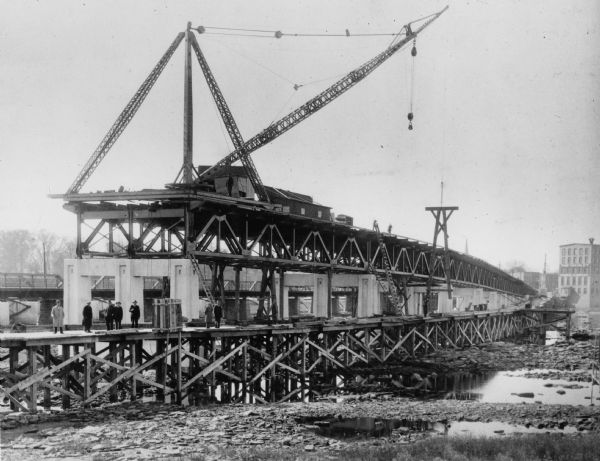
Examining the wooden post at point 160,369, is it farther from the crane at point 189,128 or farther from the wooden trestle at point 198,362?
the crane at point 189,128

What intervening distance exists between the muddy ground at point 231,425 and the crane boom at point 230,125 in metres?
16.1

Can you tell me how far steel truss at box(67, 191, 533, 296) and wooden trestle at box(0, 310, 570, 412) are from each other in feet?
17.3

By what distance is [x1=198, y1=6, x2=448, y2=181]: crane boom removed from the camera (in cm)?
3753

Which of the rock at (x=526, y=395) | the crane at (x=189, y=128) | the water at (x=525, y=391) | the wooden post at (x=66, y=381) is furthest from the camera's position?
the crane at (x=189, y=128)

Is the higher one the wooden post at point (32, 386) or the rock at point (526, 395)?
the wooden post at point (32, 386)

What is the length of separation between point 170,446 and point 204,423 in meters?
2.73

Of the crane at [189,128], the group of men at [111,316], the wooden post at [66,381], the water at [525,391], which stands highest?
the crane at [189,128]

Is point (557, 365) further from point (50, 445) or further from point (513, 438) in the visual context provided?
point (50, 445)

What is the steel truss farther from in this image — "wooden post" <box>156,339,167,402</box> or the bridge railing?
the bridge railing

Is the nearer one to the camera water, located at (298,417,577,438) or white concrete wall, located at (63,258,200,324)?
water, located at (298,417,577,438)

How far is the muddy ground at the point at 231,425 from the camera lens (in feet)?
44.9

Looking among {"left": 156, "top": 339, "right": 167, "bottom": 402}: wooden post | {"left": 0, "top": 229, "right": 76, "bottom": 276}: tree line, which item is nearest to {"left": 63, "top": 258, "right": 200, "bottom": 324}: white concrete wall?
{"left": 156, "top": 339, "right": 167, "bottom": 402}: wooden post

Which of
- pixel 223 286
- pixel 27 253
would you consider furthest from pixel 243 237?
pixel 27 253

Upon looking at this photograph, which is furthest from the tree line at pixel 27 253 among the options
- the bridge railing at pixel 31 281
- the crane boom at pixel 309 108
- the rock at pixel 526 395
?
the rock at pixel 526 395
